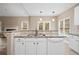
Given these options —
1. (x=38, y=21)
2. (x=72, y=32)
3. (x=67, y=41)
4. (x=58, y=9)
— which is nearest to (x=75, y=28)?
(x=72, y=32)

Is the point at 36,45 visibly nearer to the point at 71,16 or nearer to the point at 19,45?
the point at 19,45

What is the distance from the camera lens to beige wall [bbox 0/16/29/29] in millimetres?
2367

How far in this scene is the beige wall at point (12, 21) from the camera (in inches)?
93.2

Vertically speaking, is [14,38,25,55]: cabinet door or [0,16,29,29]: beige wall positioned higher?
[0,16,29,29]: beige wall

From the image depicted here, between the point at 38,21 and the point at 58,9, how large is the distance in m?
0.43

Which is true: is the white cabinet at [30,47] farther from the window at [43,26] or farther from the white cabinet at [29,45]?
the window at [43,26]

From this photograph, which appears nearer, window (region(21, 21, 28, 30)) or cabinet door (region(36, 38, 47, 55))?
cabinet door (region(36, 38, 47, 55))

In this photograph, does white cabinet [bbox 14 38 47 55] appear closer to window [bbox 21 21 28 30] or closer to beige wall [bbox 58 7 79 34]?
window [bbox 21 21 28 30]

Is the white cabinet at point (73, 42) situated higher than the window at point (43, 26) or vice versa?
the window at point (43, 26)

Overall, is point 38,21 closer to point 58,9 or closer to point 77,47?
point 58,9

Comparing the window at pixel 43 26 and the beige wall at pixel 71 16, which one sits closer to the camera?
the beige wall at pixel 71 16

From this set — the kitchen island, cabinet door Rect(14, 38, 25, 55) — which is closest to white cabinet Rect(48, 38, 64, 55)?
the kitchen island

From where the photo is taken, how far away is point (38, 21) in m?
2.44

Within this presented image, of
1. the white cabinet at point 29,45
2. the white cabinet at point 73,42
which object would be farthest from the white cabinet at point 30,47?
the white cabinet at point 73,42
